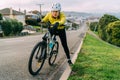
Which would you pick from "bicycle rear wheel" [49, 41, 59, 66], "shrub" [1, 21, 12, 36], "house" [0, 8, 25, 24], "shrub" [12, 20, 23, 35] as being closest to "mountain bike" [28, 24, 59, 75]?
"bicycle rear wheel" [49, 41, 59, 66]

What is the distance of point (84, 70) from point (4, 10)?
340 feet

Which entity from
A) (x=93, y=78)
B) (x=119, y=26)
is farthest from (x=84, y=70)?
(x=119, y=26)

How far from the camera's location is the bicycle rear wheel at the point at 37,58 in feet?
26.8

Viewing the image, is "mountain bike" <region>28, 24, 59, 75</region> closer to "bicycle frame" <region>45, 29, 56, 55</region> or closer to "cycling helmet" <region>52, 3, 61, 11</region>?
"bicycle frame" <region>45, 29, 56, 55</region>

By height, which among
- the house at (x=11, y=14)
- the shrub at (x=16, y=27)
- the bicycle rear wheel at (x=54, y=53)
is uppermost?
the bicycle rear wheel at (x=54, y=53)

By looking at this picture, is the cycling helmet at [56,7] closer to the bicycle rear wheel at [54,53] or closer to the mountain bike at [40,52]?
the mountain bike at [40,52]

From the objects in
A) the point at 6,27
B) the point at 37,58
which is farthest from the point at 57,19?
the point at 6,27

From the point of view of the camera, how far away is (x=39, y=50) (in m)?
8.41

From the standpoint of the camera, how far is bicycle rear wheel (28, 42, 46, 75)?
818 centimetres

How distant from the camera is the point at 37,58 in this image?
27.7 ft

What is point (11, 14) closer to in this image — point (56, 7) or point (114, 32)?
point (114, 32)

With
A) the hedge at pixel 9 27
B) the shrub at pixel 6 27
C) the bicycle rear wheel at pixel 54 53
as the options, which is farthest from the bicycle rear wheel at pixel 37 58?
the shrub at pixel 6 27

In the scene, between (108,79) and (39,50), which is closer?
(108,79)

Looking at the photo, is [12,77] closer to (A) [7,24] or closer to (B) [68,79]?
(B) [68,79]
